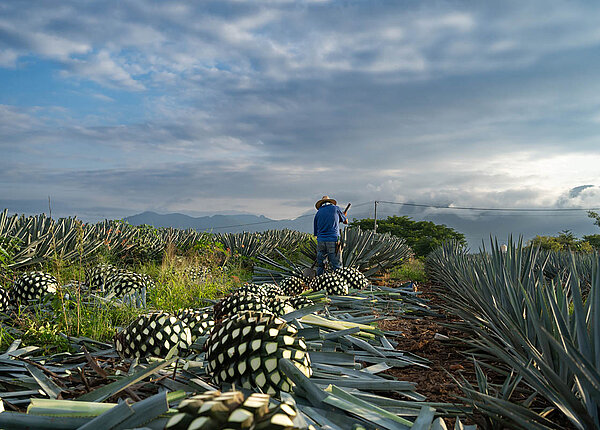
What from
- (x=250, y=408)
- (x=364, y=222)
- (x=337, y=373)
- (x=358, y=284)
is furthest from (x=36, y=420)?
(x=364, y=222)

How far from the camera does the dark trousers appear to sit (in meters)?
8.19

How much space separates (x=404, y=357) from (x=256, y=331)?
138 cm

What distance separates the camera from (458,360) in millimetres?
2947

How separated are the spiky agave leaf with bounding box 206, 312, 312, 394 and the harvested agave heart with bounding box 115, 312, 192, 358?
0.54m

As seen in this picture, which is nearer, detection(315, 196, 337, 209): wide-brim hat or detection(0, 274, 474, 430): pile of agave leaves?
detection(0, 274, 474, 430): pile of agave leaves

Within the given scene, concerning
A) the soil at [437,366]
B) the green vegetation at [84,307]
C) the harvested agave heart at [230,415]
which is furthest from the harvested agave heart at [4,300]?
the harvested agave heart at [230,415]

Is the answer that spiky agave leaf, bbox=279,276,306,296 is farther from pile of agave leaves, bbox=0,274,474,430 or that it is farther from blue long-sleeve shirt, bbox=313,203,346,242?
pile of agave leaves, bbox=0,274,474,430

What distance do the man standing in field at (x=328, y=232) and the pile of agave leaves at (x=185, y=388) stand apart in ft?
16.1

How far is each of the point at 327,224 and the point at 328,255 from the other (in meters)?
0.69

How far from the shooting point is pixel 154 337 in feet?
8.04

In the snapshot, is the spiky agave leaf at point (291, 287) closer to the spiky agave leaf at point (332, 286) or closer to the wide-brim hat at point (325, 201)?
the spiky agave leaf at point (332, 286)

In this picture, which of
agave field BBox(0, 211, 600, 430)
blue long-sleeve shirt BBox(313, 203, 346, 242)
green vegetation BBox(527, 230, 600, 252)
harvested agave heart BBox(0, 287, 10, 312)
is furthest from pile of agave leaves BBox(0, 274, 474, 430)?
green vegetation BBox(527, 230, 600, 252)

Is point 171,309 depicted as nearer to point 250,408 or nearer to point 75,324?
point 75,324

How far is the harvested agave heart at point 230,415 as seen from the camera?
993 mm
